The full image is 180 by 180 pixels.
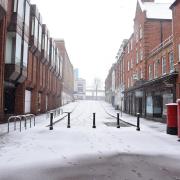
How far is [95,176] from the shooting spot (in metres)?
5.95

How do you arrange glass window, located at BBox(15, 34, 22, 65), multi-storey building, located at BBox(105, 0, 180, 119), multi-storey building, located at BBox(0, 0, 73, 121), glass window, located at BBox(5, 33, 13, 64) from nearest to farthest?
multi-storey building, located at BBox(0, 0, 73, 121) < glass window, located at BBox(5, 33, 13, 64) < multi-storey building, located at BBox(105, 0, 180, 119) < glass window, located at BBox(15, 34, 22, 65)

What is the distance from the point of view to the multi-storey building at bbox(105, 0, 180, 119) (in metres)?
22.9

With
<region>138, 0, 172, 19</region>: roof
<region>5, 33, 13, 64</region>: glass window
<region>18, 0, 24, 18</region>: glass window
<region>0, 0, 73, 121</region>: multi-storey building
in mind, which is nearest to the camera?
<region>0, 0, 73, 121</region>: multi-storey building

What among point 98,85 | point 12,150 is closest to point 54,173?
point 12,150

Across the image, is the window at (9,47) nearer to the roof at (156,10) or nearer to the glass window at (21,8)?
the glass window at (21,8)

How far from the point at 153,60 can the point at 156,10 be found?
9563 millimetres

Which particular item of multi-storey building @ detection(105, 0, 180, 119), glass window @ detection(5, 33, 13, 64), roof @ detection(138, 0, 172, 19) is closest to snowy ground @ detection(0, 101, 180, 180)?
glass window @ detection(5, 33, 13, 64)

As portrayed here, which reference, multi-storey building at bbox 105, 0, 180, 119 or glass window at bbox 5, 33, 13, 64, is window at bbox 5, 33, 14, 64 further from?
multi-storey building at bbox 105, 0, 180, 119

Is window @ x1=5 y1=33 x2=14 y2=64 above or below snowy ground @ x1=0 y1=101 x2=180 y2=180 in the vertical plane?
above

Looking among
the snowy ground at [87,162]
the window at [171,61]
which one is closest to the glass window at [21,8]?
the window at [171,61]

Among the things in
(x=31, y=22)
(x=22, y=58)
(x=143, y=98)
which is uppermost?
(x=31, y=22)

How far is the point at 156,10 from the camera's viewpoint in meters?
35.5

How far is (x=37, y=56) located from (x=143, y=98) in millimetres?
14393

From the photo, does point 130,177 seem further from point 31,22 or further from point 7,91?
point 31,22
